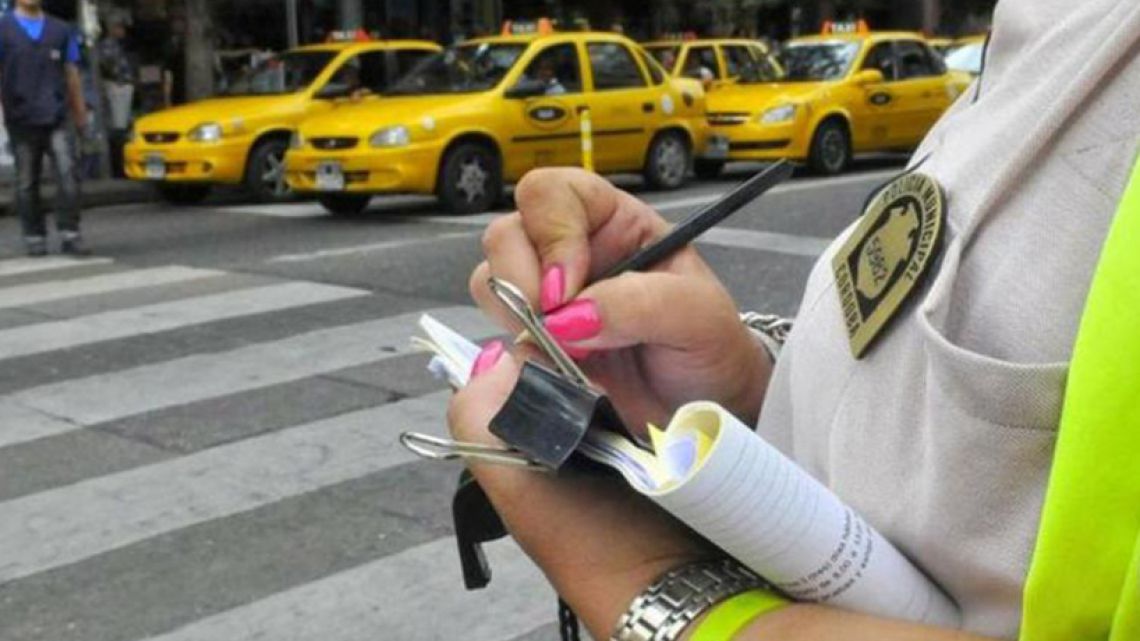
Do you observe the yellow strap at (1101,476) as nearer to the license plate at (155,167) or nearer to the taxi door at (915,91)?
the license plate at (155,167)

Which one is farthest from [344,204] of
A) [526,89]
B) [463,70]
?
[526,89]

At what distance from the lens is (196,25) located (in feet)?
54.4

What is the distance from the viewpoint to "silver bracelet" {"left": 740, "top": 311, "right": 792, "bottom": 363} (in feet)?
4.57

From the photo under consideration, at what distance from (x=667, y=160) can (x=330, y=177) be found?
12.0 ft

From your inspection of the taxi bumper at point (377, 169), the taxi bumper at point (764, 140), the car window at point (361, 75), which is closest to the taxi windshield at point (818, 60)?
the taxi bumper at point (764, 140)

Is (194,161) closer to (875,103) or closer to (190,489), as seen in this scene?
(875,103)

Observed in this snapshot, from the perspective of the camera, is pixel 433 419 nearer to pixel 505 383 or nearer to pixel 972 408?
pixel 505 383

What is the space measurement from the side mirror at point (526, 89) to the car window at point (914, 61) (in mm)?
4886

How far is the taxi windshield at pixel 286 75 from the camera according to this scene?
14844 millimetres

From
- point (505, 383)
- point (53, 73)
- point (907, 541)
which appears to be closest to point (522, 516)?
point (505, 383)

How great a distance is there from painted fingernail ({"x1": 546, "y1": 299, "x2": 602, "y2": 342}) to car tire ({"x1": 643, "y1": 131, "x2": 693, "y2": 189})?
519 inches

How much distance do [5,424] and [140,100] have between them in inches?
503

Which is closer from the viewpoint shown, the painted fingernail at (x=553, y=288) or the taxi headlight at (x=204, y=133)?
the painted fingernail at (x=553, y=288)

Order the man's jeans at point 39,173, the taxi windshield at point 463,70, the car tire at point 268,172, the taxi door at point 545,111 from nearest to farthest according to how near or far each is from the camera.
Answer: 1. the man's jeans at point 39,173
2. the taxi door at point 545,111
3. the taxi windshield at point 463,70
4. the car tire at point 268,172
